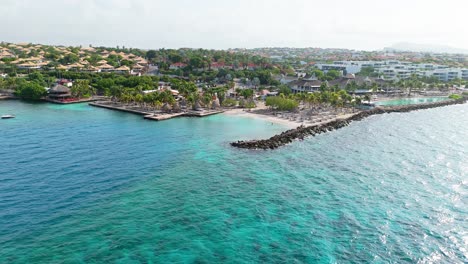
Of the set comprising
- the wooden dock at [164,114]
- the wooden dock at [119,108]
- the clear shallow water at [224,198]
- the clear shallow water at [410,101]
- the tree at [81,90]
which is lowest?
the clear shallow water at [410,101]

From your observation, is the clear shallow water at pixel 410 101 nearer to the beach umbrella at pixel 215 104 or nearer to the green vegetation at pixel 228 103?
the green vegetation at pixel 228 103

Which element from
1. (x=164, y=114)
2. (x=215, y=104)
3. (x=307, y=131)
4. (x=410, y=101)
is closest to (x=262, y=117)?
(x=215, y=104)

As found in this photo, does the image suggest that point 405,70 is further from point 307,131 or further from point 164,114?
point 164,114

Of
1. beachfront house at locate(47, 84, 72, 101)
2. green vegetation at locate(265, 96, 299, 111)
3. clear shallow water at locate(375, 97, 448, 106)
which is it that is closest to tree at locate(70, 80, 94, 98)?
beachfront house at locate(47, 84, 72, 101)

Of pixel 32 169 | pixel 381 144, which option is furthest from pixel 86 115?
pixel 381 144

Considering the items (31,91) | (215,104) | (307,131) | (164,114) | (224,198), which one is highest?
(31,91)

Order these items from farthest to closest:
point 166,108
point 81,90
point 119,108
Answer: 1. point 81,90
2. point 119,108
3. point 166,108

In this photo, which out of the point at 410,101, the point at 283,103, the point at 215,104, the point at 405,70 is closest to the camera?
the point at 283,103

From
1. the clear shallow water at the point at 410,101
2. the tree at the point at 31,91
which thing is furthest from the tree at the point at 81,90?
the clear shallow water at the point at 410,101

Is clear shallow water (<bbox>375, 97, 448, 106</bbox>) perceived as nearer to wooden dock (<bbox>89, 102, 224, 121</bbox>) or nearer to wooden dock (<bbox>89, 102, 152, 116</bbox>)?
wooden dock (<bbox>89, 102, 224, 121</bbox>)
